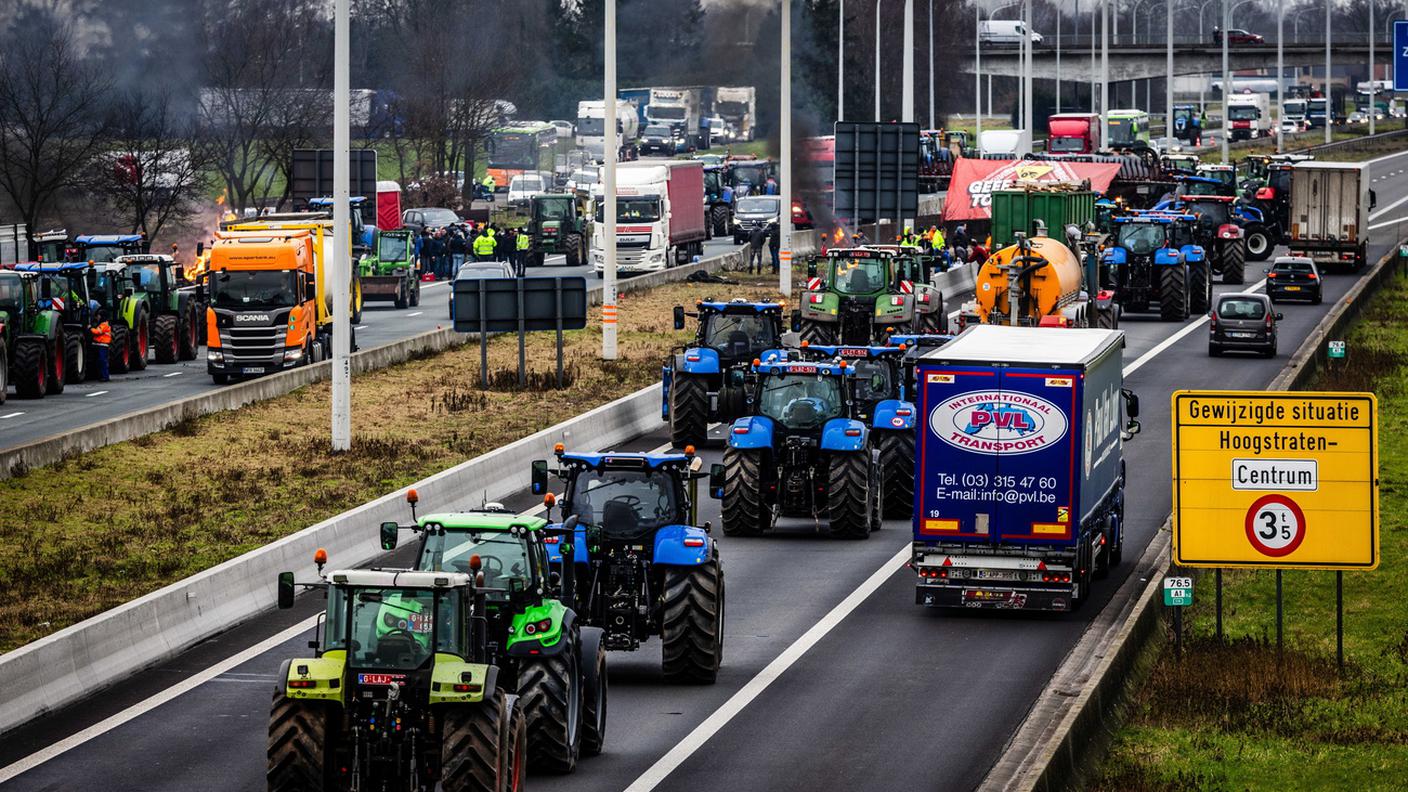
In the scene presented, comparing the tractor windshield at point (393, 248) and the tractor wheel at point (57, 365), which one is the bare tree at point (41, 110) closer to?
the tractor windshield at point (393, 248)

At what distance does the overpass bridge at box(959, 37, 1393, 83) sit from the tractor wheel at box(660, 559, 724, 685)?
12948 centimetres

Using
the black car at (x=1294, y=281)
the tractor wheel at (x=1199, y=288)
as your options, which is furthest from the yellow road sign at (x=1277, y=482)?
the black car at (x=1294, y=281)

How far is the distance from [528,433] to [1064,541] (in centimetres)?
1500

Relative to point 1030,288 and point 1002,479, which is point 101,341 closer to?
point 1030,288

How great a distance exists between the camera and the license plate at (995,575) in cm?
2519

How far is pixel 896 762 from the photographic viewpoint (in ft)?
61.8

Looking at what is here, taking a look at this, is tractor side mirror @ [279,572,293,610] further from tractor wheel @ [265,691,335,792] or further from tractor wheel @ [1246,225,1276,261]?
tractor wheel @ [1246,225,1276,261]

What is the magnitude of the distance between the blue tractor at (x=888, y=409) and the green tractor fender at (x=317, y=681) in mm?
16527

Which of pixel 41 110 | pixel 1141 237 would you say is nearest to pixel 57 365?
pixel 41 110

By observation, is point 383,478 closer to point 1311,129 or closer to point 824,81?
point 824,81

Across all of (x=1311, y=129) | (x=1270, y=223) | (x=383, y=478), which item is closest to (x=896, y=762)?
(x=383, y=478)

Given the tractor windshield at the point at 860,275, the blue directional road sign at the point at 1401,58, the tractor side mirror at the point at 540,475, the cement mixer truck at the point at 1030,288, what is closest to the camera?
the tractor side mirror at the point at 540,475

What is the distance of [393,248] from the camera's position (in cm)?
6600

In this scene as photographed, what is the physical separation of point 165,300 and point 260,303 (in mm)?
5834
